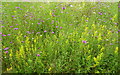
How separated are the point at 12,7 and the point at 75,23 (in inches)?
81.4

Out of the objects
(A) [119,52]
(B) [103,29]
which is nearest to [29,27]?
(B) [103,29]

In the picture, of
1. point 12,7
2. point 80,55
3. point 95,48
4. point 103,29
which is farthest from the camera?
point 12,7

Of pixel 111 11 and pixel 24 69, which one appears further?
pixel 111 11

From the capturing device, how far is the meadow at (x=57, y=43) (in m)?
2.60

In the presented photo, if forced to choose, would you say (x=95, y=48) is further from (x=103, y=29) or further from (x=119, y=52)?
(x=103, y=29)

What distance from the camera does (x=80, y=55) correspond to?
2779mm

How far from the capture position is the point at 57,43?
9.68 feet

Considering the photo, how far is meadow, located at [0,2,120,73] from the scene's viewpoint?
260cm

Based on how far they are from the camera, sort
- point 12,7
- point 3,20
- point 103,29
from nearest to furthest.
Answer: point 103,29 → point 3,20 → point 12,7

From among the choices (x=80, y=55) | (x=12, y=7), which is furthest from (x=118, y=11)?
(x=12, y=7)

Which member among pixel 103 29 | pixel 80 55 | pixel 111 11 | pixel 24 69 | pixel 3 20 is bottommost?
pixel 24 69

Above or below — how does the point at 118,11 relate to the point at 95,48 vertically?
above

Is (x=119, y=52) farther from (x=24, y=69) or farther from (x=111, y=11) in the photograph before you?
(x=111, y=11)

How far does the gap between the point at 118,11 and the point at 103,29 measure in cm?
154
